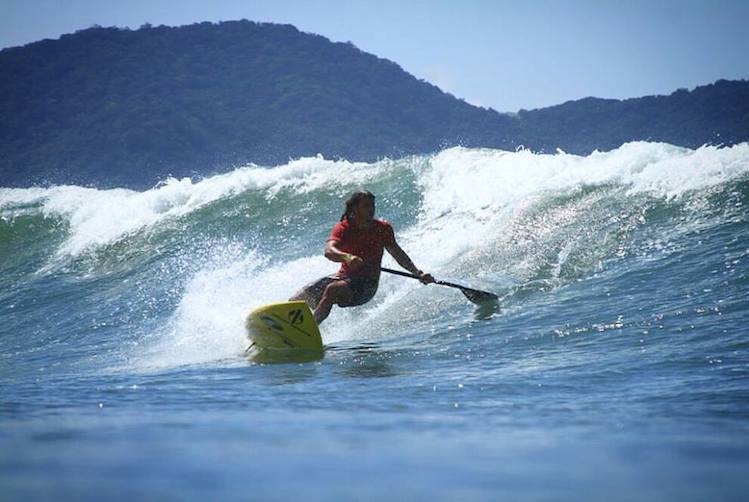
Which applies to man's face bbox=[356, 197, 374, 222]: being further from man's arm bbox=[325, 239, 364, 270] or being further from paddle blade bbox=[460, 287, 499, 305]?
paddle blade bbox=[460, 287, 499, 305]

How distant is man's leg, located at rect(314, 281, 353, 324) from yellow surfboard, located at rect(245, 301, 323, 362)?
1.65ft

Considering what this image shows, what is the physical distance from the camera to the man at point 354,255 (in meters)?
8.09

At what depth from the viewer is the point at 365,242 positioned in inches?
327

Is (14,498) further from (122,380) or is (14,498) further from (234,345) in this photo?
(234,345)

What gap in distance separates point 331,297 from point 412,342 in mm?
1044

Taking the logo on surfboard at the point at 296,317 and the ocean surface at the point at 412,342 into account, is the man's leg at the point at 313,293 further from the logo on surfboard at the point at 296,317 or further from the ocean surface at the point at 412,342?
the logo on surfboard at the point at 296,317

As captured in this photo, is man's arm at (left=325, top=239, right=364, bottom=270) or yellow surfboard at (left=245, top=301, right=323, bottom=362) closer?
yellow surfboard at (left=245, top=301, right=323, bottom=362)

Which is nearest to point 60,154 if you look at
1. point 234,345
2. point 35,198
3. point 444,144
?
point 444,144

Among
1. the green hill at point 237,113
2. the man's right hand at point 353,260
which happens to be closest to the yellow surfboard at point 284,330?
the man's right hand at point 353,260

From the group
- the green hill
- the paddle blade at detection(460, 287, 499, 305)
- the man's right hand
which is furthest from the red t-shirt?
the green hill

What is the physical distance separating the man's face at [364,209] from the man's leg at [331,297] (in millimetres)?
631

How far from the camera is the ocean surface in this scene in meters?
2.43

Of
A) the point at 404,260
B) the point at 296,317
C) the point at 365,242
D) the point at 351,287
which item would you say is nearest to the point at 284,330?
the point at 296,317

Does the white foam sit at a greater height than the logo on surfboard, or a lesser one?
greater
